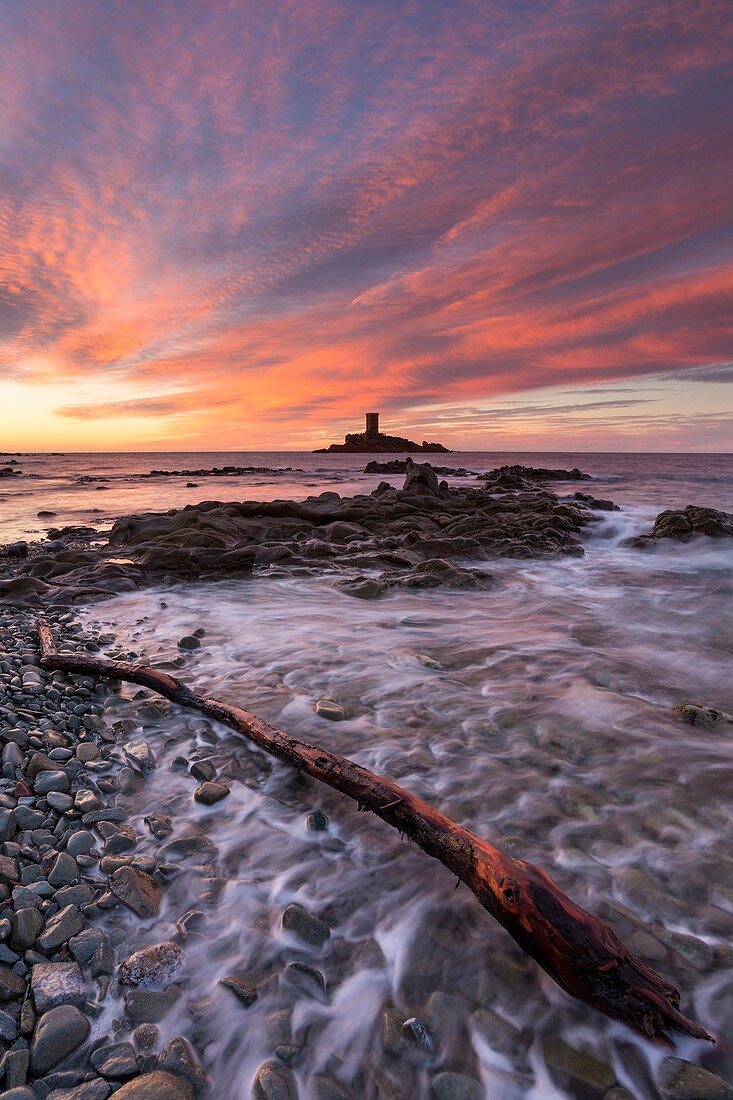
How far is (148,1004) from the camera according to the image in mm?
1877

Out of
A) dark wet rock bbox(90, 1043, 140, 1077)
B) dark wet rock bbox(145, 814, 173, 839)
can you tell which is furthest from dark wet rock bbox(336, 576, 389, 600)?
dark wet rock bbox(90, 1043, 140, 1077)

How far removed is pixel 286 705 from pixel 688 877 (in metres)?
2.93

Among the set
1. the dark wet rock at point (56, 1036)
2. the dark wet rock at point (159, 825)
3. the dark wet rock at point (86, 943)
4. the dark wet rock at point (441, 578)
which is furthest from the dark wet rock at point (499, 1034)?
the dark wet rock at point (441, 578)

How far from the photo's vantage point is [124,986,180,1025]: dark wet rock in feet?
6.03

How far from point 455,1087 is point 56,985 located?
4.68 feet

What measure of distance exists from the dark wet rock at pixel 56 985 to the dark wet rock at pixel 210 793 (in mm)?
1141

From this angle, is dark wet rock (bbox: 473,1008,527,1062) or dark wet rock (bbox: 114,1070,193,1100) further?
dark wet rock (bbox: 473,1008,527,1062)

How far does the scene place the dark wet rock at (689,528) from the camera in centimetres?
1275

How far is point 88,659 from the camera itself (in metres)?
4.58

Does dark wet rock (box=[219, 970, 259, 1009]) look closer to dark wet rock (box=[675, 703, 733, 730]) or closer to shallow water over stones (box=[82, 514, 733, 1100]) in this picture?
shallow water over stones (box=[82, 514, 733, 1100])

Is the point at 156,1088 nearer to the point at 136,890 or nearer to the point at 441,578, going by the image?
the point at 136,890

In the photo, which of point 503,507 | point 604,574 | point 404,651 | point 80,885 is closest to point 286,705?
point 404,651

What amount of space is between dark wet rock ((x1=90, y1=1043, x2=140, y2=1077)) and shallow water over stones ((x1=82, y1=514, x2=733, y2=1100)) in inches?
4.9

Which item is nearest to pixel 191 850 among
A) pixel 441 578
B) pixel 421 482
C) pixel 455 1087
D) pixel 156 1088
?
pixel 156 1088
